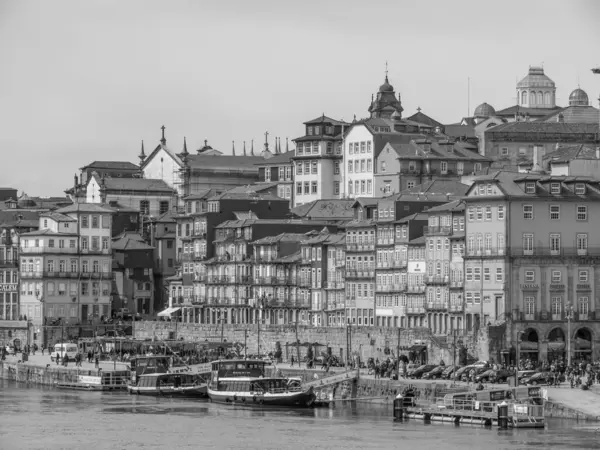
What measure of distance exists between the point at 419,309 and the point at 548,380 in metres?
33.1

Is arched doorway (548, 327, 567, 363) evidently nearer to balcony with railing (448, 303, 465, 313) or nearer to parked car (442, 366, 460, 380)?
balcony with railing (448, 303, 465, 313)

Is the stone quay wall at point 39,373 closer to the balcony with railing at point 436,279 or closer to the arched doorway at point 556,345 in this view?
the balcony with railing at point 436,279

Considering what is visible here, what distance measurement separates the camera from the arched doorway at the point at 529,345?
15350cm

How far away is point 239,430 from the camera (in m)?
128

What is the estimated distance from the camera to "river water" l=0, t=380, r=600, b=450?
392 ft

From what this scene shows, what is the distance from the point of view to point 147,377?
158625 millimetres

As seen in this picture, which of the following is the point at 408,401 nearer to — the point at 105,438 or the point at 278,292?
the point at 105,438

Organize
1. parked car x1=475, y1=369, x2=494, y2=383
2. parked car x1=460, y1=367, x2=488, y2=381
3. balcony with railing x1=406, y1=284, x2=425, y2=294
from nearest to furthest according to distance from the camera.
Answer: parked car x1=475, y1=369, x2=494, y2=383
parked car x1=460, y1=367, x2=488, y2=381
balcony with railing x1=406, y1=284, x2=425, y2=294

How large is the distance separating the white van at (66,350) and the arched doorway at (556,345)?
40.8 m

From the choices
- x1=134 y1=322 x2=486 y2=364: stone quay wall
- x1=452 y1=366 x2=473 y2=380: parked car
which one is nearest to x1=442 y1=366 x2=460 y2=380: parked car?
x1=452 y1=366 x2=473 y2=380: parked car

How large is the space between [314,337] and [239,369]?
22.0m

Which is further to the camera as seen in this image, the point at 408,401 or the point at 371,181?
the point at 371,181

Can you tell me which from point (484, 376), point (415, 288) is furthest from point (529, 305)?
point (484, 376)

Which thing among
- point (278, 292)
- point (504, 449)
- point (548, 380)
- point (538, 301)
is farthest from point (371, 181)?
point (504, 449)
